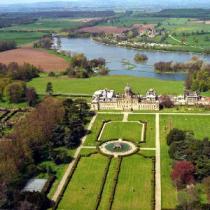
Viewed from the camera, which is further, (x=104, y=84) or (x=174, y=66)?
(x=174, y=66)

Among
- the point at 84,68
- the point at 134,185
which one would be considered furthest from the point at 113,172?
the point at 84,68

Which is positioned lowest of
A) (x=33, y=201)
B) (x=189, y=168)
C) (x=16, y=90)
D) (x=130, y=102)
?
(x=130, y=102)

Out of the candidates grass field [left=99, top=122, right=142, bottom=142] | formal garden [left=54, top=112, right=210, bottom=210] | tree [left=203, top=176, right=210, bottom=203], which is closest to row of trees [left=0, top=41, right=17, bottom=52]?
formal garden [left=54, top=112, right=210, bottom=210]

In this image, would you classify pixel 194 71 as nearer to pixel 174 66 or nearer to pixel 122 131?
pixel 174 66

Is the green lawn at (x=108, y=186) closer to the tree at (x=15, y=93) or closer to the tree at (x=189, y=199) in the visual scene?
the tree at (x=189, y=199)

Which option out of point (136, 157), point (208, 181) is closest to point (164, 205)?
point (208, 181)

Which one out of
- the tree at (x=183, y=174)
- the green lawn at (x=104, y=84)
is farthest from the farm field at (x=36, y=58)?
the tree at (x=183, y=174)
